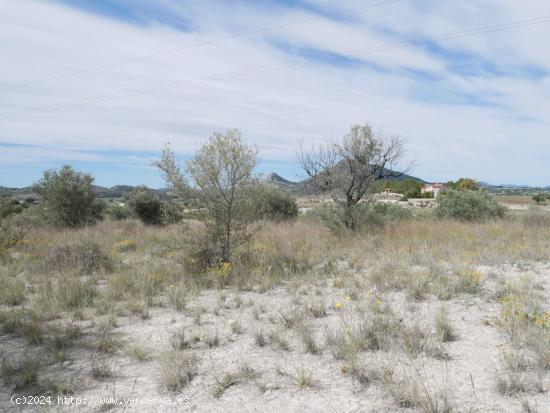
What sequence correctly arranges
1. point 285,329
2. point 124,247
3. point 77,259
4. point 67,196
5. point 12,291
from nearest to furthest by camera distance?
point 285,329 → point 12,291 → point 77,259 → point 124,247 → point 67,196

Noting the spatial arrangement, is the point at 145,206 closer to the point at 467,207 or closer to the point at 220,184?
the point at 220,184

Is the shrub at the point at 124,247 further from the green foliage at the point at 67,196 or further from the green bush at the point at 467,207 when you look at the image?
the green bush at the point at 467,207

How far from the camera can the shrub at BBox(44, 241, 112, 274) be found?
25.8 ft

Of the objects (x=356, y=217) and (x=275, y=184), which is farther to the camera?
(x=356, y=217)

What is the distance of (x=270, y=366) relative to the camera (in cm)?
368

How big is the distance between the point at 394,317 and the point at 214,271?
3761 mm

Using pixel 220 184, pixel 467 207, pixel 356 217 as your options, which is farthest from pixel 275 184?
pixel 467 207

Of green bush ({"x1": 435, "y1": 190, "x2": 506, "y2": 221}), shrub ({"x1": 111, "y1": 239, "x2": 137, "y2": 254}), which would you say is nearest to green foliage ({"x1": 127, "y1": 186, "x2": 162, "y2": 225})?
shrub ({"x1": 111, "y1": 239, "x2": 137, "y2": 254})

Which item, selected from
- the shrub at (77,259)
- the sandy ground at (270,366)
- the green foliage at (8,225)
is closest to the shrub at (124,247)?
the shrub at (77,259)

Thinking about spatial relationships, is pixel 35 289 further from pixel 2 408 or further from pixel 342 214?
pixel 342 214

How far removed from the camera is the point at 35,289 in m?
6.46

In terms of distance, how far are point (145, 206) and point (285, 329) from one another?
1693 centimetres

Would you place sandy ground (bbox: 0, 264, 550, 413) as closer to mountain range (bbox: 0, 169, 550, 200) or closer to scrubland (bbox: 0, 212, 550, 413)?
scrubland (bbox: 0, 212, 550, 413)

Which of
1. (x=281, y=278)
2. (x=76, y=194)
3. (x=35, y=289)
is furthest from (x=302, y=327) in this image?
(x=76, y=194)
